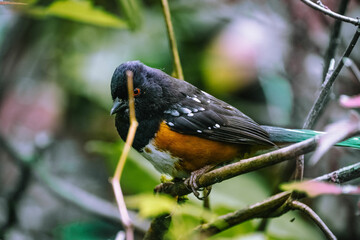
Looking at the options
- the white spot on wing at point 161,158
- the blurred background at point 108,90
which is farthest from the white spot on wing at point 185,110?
the blurred background at point 108,90

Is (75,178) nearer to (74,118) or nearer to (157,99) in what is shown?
(74,118)

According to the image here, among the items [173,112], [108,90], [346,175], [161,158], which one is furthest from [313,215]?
[108,90]

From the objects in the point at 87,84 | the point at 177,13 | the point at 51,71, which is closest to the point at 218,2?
the point at 177,13

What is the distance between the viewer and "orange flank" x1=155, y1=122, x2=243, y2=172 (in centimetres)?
271

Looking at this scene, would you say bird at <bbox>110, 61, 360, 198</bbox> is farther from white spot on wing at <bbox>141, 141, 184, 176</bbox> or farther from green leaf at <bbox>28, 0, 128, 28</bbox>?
green leaf at <bbox>28, 0, 128, 28</bbox>

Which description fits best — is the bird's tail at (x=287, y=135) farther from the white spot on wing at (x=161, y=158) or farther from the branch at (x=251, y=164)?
the branch at (x=251, y=164)

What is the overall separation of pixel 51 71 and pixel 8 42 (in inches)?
35.4

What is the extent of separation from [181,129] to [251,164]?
1.02 meters

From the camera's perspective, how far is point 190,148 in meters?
2.72

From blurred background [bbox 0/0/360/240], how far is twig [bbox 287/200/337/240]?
144cm

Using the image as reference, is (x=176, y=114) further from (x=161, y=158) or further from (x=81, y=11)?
(x=81, y=11)

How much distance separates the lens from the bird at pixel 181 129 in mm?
2719

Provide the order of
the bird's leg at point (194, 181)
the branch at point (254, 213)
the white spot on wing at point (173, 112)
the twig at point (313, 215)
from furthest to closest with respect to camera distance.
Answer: the white spot on wing at point (173, 112), the bird's leg at point (194, 181), the branch at point (254, 213), the twig at point (313, 215)

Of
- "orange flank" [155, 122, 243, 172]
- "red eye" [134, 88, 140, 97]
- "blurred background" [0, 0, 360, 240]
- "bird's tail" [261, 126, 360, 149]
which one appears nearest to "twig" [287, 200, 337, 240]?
"bird's tail" [261, 126, 360, 149]
